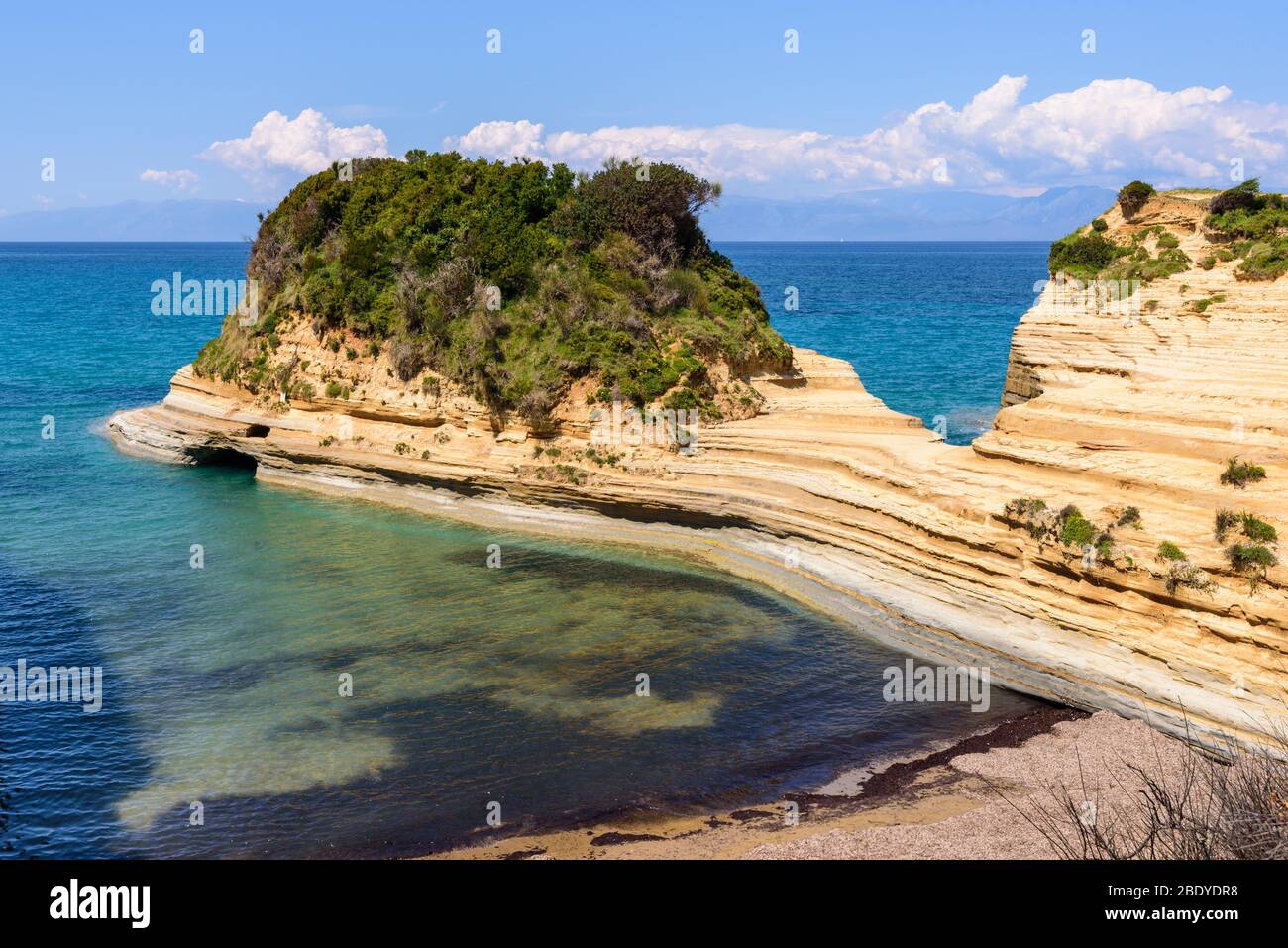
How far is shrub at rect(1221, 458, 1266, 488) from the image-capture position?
695 inches

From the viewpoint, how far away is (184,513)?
3045cm

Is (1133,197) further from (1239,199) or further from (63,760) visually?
(63,760)

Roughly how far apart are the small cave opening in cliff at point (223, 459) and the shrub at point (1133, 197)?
3461cm

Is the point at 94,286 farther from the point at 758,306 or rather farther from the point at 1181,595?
the point at 1181,595

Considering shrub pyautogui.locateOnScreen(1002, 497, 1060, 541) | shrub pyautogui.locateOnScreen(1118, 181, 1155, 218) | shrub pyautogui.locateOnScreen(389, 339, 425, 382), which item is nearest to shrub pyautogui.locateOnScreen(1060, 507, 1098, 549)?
shrub pyautogui.locateOnScreen(1002, 497, 1060, 541)

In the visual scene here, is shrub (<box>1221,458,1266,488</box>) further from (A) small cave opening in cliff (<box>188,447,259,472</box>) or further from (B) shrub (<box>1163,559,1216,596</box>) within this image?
(A) small cave opening in cliff (<box>188,447,259,472</box>)

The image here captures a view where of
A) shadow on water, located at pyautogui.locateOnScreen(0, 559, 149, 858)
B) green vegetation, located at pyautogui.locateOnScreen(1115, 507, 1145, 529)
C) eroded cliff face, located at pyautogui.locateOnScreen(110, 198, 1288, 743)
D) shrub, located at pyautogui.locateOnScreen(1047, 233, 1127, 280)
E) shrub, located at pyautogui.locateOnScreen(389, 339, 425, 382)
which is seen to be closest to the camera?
shadow on water, located at pyautogui.locateOnScreen(0, 559, 149, 858)

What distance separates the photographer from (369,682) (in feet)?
63.0

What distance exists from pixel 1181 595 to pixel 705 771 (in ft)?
29.1

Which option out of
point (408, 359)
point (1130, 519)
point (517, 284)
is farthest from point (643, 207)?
point (1130, 519)

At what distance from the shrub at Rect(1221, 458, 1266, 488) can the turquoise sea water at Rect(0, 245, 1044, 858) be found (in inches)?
225

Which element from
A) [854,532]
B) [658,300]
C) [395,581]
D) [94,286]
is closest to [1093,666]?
[854,532]

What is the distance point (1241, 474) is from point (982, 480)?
4.99 meters

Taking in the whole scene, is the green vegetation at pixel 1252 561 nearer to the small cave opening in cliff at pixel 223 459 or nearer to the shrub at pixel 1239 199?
the shrub at pixel 1239 199
